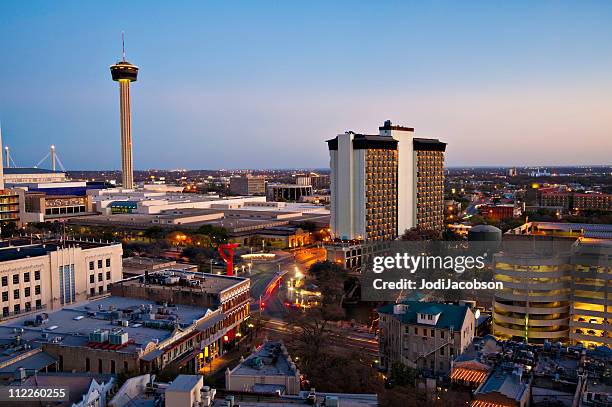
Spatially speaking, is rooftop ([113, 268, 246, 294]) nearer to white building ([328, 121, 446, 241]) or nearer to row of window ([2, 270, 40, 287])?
row of window ([2, 270, 40, 287])

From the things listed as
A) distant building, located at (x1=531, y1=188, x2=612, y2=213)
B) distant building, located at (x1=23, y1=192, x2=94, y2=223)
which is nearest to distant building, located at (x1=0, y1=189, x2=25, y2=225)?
Result: distant building, located at (x1=23, y1=192, x2=94, y2=223)

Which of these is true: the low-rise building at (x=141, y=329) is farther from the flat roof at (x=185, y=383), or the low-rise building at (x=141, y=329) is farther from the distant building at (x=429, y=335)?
the distant building at (x=429, y=335)

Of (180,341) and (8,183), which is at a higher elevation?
(8,183)

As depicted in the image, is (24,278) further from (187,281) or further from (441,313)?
(441,313)

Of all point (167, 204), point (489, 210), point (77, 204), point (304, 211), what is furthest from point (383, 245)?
point (77, 204)

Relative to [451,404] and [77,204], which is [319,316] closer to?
[451,404]

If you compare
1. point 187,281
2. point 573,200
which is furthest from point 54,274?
point 573,200
